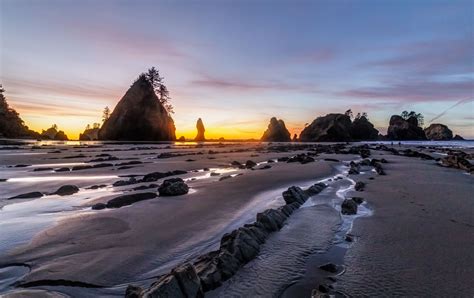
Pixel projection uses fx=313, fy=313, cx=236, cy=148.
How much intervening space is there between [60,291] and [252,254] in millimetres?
2243

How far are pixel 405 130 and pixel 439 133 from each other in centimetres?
1477

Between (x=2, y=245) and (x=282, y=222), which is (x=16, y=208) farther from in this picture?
(x=282, y=222)

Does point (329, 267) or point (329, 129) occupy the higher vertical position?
point (329, 129)

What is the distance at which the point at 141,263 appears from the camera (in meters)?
4.02

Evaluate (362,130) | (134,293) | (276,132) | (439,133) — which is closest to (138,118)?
(276,132)

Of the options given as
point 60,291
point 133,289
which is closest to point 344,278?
point 133,289

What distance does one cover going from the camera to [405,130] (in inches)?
4727

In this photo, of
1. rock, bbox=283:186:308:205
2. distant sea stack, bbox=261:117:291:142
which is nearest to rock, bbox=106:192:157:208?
rock, bbox=283:186:308:205

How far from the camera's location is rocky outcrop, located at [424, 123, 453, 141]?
121238 millimetres

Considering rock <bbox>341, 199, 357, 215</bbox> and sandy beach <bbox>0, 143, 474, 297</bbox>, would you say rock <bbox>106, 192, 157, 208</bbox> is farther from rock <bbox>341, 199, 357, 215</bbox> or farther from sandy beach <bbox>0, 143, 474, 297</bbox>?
rock <bbox>341, 199, 357, 215</bbox>

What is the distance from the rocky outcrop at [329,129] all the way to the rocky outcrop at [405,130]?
17548mm

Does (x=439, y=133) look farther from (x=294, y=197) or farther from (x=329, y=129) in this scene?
(x=294, y=197)

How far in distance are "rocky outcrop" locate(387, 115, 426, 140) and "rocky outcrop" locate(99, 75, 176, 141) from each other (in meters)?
92.2

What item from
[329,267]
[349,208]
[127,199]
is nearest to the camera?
[329,267]
